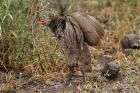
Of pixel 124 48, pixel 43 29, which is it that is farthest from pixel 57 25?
pixel 124 48

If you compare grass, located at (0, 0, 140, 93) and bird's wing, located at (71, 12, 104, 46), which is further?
grass, located at (0, 0, 140, 93)

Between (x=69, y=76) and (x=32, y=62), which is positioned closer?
(x=69, y=76)

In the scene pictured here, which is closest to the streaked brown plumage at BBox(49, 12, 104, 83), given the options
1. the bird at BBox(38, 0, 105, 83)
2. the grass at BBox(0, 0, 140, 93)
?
the bird at BBox(38, 0, 105, 83)

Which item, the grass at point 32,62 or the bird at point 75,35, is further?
the grass at point 32,62

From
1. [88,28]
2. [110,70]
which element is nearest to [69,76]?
[110,70]

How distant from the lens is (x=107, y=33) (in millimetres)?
6098

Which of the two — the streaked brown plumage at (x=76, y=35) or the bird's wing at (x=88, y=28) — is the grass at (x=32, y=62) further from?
the bird's wing at (x=88, y=28)

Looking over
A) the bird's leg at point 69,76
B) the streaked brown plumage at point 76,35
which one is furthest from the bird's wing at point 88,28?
the bird's leg at point 69,76

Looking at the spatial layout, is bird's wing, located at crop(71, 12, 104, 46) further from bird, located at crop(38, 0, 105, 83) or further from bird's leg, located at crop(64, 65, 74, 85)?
bird's leg, located at crop(64, 65, 74, 85)

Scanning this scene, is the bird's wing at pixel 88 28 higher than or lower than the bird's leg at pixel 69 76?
higher

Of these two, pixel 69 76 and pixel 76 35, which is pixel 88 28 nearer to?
pixel 76 35

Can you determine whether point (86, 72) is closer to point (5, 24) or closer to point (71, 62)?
point (71, 62)

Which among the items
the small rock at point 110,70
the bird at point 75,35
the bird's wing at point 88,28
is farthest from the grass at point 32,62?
the bird's wing at point 88,28

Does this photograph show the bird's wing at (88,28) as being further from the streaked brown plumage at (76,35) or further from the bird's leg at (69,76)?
the bird's leg at (69,76)
